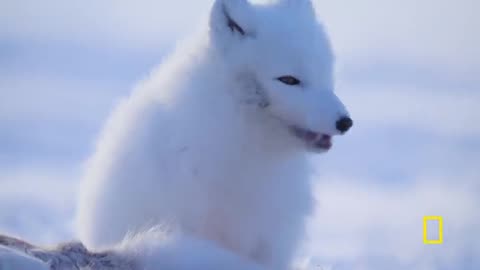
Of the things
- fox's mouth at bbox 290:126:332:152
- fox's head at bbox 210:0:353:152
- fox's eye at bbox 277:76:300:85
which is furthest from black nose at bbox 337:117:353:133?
fox's eye at bbox 277:76:300:85

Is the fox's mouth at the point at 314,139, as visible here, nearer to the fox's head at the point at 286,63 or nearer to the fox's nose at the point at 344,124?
the fox's head at the point at 286,63

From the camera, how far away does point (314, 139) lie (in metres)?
5.90

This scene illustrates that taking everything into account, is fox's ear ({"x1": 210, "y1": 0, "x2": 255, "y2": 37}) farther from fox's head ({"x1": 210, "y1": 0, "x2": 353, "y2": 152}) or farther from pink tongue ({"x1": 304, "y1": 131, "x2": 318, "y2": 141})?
pink tongue ({"x1": 304, "y1": 131, "x2": 318, "y2": 141})

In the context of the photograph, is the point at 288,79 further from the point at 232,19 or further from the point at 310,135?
the point at 232,19

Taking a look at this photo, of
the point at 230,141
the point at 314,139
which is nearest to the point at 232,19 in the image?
the point at 230,141

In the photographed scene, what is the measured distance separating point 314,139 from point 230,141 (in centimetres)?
50

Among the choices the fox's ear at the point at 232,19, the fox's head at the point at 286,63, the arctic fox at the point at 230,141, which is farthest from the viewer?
the fox's ear at the point at 232,19

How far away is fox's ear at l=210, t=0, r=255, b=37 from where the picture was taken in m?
6.03

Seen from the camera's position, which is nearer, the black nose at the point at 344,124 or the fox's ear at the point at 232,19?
the black nose at the point at 344,124

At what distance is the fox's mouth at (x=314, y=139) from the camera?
19.3ft

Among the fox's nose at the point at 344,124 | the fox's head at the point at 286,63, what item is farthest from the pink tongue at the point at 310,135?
the fox's nose at the point at 344,124

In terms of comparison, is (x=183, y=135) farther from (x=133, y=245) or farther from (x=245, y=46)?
(x=133, y=245)

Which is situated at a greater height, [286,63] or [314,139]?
[286,63]

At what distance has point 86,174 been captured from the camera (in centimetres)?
631
